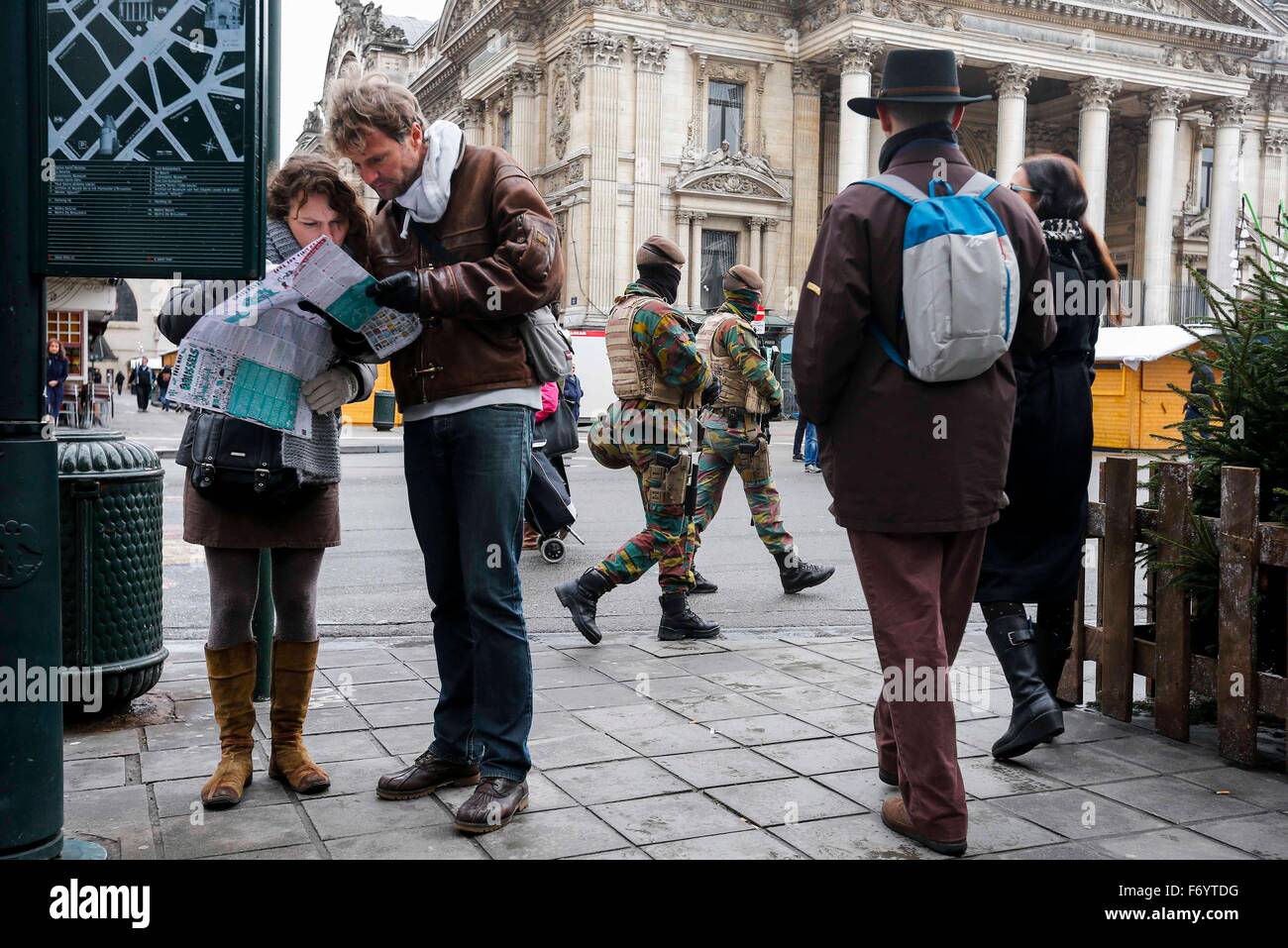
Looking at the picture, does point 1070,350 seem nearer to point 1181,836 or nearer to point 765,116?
point 1181,836

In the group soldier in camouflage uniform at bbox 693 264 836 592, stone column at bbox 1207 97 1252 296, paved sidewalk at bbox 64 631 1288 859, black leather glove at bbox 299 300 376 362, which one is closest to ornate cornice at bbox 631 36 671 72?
stone column at bbox 1207 97 1252 296

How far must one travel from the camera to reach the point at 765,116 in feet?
146

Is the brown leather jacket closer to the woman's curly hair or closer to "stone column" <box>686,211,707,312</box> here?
the woman's curly hair

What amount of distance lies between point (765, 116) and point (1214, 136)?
19.4 m

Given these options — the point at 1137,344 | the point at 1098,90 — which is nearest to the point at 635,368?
the point at 1137,344

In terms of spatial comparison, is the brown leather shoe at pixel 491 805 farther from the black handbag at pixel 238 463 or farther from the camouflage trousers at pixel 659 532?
the camouflage trousers at pixel 659 532

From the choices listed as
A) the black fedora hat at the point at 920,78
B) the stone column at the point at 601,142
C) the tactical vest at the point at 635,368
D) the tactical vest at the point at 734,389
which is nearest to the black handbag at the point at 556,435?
the tactical vest at the point at 734,389

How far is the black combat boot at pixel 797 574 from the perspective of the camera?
27.6ft

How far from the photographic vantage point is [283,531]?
3939 mm

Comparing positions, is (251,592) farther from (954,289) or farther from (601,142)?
(601,142)

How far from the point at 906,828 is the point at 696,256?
40782 millimetres

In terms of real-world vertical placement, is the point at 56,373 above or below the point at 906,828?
above

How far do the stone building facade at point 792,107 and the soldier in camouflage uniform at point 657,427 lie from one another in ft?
114

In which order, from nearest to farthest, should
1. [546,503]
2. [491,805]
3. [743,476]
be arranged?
[491,805], [743,476], [546,503]
